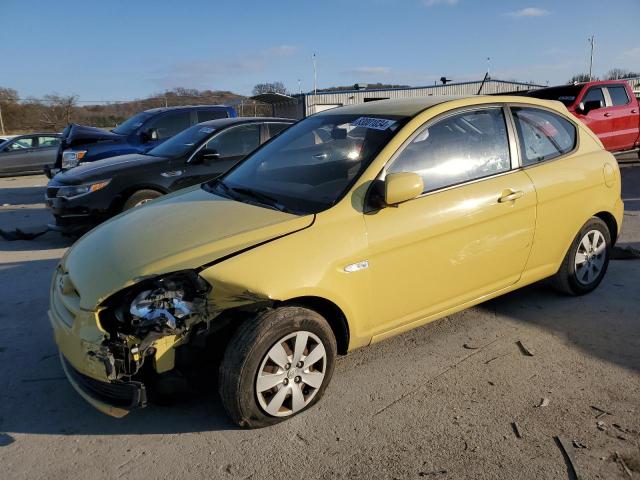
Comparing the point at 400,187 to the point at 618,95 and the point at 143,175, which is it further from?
the point at 618,95

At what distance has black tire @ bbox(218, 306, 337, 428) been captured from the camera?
256 centimetres

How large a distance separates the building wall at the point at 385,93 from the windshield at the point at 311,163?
2845 cm

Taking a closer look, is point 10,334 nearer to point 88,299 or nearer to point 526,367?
point 88,299

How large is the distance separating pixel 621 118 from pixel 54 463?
40.8 ft

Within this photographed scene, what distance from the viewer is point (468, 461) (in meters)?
2.47

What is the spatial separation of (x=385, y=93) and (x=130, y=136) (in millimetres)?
27078

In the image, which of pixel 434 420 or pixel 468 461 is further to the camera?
pixel 434 420

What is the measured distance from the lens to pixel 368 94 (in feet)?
120

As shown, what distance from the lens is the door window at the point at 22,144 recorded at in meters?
15.6

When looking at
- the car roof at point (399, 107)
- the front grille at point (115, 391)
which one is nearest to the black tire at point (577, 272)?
the car roof at point (399, 107)

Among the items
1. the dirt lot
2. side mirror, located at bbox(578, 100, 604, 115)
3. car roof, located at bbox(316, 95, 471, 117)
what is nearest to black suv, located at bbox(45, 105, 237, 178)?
Answer: the dirt lot

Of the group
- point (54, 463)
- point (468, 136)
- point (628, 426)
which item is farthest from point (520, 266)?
point (54, 463)

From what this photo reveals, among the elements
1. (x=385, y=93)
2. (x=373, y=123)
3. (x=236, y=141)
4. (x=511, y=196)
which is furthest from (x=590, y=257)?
(x=385, y=93)

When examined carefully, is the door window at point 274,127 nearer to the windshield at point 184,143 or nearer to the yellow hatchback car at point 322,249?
the windshield at point 184,143
